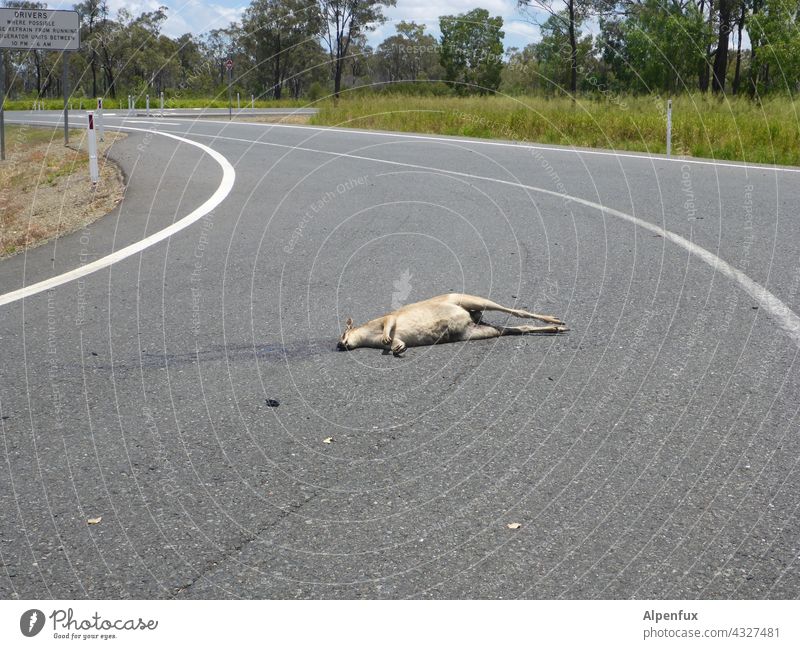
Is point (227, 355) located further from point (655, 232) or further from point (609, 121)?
point (609, 121)

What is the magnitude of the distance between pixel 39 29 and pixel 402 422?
14.9 meters

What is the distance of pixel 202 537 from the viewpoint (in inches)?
122

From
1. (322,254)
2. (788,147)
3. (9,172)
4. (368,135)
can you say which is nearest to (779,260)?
→ (322,254)

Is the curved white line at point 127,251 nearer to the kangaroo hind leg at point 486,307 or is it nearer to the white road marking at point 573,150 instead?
the kangaroo hind leg at point 486,307

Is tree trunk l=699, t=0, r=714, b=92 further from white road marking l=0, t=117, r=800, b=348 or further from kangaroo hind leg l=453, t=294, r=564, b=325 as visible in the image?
kangaroo hind leg l=453, t=294, r=564, b=325

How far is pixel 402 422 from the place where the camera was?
4.14m

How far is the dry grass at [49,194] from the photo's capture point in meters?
10.2

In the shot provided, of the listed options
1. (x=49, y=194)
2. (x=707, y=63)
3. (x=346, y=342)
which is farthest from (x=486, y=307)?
(x=707, y=63)

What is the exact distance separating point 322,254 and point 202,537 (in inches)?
203

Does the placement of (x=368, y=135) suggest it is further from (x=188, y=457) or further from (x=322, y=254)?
(x=188, y=457)

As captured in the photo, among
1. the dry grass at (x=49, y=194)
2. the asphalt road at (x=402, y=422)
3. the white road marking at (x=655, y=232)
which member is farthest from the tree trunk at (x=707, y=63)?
the asphalt road at (x=402, y=422)

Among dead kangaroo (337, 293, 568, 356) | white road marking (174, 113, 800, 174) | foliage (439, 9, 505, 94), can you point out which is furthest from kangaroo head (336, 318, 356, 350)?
white road marking (174, 113, 800, 174)

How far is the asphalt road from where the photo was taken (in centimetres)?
293

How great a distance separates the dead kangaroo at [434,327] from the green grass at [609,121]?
13268 millimetres
